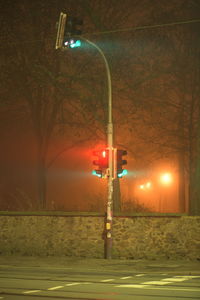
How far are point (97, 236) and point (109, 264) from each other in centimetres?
307

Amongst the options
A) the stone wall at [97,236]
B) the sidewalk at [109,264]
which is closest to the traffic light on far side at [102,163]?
the stone wall at [97,236]

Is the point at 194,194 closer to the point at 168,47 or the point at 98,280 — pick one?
the point at 168,47

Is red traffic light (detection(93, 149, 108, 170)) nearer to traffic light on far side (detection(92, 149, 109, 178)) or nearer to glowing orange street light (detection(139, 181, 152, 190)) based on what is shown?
traffic light on far side (detection(92, 149, 109, 178))

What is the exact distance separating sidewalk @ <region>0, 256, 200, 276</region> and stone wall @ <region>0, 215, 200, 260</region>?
0.78 metres

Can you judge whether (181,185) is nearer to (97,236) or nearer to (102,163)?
(97,236)

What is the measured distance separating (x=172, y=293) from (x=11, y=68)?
79.8ft

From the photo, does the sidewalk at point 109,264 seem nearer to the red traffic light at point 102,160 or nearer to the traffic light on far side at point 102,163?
the traffic light on far side at point 102,163

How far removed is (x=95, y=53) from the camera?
29891 mm

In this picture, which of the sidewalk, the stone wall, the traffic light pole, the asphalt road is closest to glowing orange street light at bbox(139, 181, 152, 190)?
the stone wall

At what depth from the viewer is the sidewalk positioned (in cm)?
1869

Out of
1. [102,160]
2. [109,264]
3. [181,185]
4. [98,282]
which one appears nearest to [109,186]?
[102,160]

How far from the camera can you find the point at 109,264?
20.7 meters

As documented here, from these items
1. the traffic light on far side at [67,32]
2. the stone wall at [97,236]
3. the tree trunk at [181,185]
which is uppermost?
the traffic light on far side at [67,32]

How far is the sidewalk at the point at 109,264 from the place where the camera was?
18688 mm
